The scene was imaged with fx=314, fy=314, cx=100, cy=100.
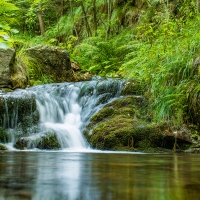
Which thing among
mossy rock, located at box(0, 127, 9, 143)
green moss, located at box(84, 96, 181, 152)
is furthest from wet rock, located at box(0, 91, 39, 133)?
green moss, located at box(84, 96, 181, 152)

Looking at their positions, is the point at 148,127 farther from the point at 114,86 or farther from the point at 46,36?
the point at 46,36

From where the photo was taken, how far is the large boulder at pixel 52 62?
12039 mm

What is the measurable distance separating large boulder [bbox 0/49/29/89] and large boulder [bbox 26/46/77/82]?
1920 millimetres

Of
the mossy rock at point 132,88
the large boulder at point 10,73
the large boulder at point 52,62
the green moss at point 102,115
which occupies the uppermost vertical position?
the large boulder at point 52,62

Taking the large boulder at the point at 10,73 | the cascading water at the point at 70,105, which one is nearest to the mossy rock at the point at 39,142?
the cascading water at the point at 70,105

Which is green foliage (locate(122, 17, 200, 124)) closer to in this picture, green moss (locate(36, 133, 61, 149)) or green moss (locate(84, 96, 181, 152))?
green moss (locate(84, 96, 181, 152))

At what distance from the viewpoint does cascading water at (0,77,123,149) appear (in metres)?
6.57

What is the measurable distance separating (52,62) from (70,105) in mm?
4582

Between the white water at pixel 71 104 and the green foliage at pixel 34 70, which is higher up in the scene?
the green foliage at pixel 34 70

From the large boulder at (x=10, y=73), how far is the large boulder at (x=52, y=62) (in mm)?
1920

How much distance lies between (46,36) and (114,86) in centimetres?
1135

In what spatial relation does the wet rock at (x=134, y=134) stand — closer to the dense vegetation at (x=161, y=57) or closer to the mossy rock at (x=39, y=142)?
the dense vegetation at (x=161, y=57)

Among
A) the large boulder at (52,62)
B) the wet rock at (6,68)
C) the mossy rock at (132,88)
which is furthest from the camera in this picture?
the large boulder at (52,62)

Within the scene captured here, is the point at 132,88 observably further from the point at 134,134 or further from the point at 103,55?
the point at 103,55
